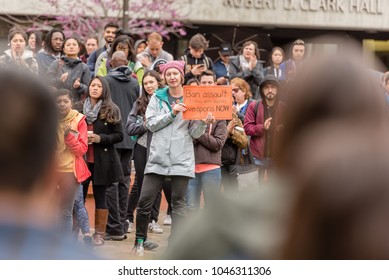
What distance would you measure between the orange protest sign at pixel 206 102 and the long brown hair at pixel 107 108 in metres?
1.03

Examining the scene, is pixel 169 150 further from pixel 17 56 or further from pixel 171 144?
pixel 17 56

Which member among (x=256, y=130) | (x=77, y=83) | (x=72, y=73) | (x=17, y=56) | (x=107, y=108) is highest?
(x=17, y=56)

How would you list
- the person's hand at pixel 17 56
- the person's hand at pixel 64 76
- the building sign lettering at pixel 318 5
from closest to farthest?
the person's hand at pixel 17 56
the person's hand at pixel 64 76
the building sign lettering at pixel 318 5

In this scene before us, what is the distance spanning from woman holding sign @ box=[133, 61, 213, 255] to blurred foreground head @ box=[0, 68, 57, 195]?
607 cm

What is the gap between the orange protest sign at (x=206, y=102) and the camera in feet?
27.6

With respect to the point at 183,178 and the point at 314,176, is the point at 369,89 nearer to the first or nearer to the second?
the point at 314,176

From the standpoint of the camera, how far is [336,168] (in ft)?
6.59

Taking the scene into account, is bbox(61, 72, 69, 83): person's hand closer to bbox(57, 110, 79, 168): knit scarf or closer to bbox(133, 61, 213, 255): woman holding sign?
bbox(57, 110, 79, 168): knit scarf

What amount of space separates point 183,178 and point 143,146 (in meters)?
1.17

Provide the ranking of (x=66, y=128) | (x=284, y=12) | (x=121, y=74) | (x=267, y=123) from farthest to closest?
(x=284, y=12) < (x=267, y=123) < (x=121, y=74) < (x=66, y=128)

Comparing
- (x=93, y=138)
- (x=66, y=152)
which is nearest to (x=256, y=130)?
(x=93, y=138)

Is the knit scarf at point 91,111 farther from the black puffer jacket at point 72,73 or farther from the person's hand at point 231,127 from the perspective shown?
the person's hand at point 231,127

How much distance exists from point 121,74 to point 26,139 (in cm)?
806

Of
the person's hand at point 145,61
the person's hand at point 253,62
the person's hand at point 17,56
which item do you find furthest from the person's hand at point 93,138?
the person's hand at point 253,62
